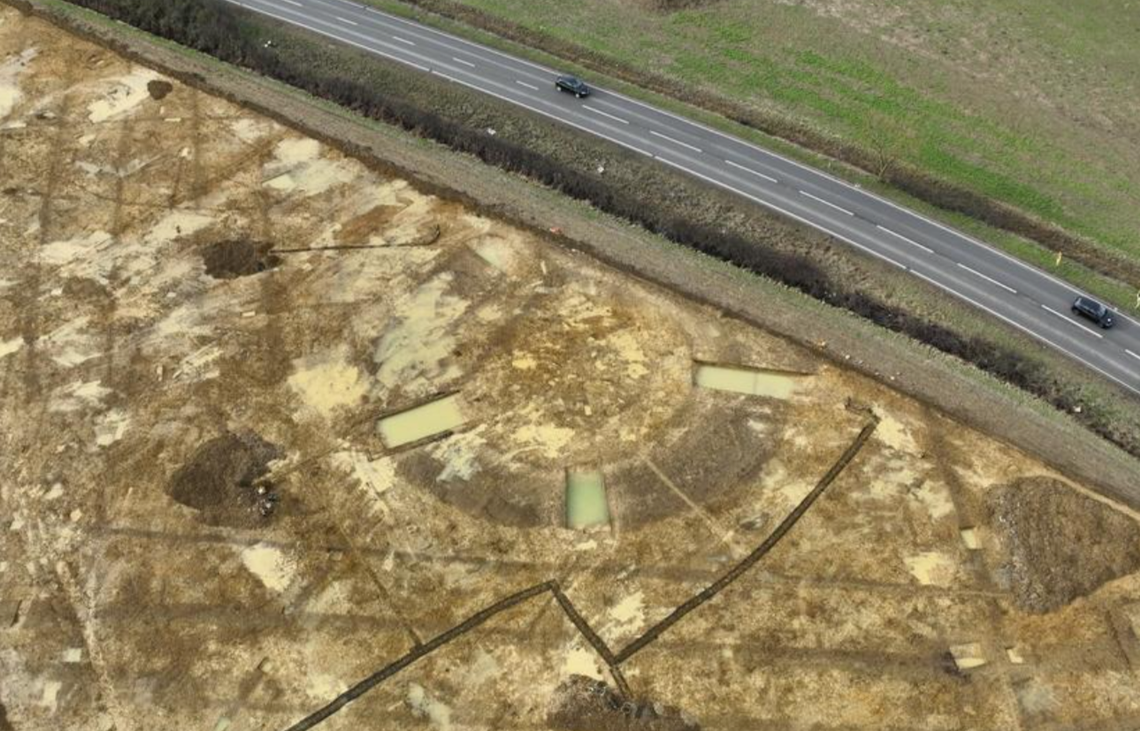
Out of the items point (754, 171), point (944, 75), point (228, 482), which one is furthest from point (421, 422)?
point (944, 75)

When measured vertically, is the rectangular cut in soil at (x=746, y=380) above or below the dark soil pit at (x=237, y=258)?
above

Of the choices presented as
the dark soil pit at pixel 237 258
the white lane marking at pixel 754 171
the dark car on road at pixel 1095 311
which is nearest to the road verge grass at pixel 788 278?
the white lane marking at pixel 754 171

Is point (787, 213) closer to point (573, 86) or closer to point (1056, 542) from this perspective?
point (573, 86)

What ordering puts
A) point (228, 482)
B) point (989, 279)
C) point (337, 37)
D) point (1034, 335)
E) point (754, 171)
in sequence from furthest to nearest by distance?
point (337, 37) < point (754, 171) < point (989, 279) < point (1034, 335) < point (228, 482)

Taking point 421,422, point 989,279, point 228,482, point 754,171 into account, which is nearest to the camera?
point 228,482

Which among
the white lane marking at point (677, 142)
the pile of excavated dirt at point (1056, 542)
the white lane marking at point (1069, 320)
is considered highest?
the white lane marking at point (677, 142)

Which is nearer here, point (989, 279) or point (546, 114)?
point (989, 279)

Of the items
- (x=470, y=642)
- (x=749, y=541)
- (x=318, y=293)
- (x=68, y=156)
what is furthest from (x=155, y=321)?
(x=749, y=541)

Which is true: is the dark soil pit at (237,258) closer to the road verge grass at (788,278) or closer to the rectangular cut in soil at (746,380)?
the road verge grass at (788,278)
